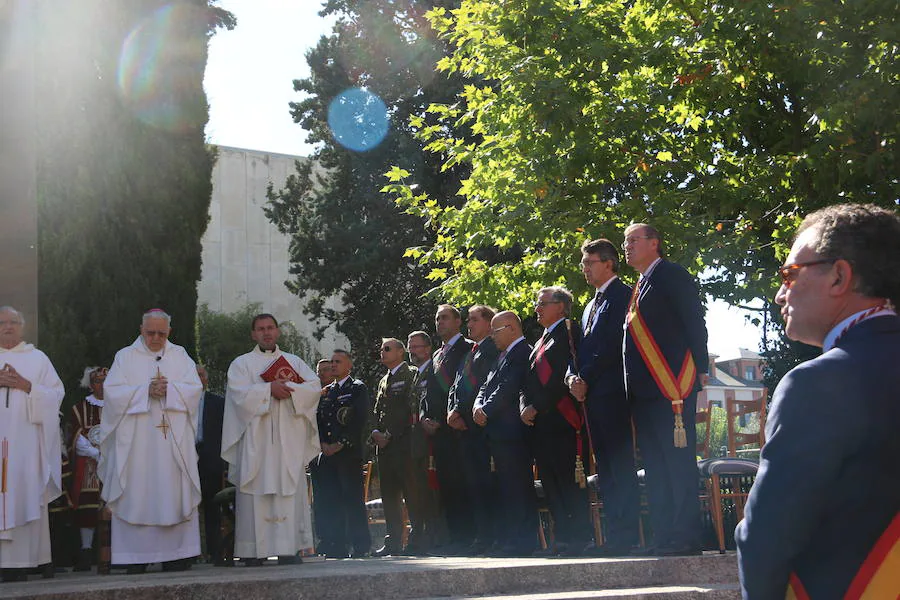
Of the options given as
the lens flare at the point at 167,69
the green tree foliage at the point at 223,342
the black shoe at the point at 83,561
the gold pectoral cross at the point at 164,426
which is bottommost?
the black shoe at the point at 83,561

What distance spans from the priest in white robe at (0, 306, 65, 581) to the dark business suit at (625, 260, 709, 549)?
15.5ft

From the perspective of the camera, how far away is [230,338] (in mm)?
36594

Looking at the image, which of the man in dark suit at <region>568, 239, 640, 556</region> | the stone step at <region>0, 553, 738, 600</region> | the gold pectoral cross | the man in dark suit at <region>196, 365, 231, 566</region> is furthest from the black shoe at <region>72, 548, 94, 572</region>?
the man in dark suit at <region>568, 239, 640, 556</region>

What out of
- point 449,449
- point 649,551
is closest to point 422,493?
point 449,449

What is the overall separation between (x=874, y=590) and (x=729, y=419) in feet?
28.3

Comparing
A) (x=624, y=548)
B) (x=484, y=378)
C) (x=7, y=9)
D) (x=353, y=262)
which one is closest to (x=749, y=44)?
(x=484, y=378)

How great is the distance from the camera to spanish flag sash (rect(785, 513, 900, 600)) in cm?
230

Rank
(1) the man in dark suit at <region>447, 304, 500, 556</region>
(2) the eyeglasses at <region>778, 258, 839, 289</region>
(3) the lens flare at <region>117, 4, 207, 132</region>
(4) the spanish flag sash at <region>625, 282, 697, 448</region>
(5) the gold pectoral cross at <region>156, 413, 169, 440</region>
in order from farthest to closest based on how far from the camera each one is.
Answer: (3) the lens flare at <region>117, 4, 207, 132</region> → (1) the man in dark suit at <region>447, 304, 500, 556</region> → (5) the gold pectoral cross at <region>156, 413, 169, 440</region> → (4) the spanish flag sash at <region>625, 282, 697, 448</region> → (2) the eyeglasses at <region>778, 258, 839, 289</region>

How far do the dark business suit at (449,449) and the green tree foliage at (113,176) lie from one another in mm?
4576

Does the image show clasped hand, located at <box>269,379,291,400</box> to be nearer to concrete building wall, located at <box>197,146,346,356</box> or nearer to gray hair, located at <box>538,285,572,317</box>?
gray hair, located at <box>538,285,572,317</box>

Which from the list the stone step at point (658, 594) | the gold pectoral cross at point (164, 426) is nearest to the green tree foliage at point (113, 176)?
the gold pectoral cross at point (164, 426)

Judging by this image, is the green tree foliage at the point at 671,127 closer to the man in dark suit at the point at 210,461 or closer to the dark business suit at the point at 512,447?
the dark business suit at the point at 512,447

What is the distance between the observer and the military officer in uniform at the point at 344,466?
11219 mm

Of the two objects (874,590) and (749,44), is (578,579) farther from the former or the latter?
(749,44)
